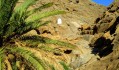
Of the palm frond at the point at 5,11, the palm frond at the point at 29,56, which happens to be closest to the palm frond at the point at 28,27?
the palm frond at the point at 5,11

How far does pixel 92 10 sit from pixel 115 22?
1374cm

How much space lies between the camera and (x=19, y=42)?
1652 cm

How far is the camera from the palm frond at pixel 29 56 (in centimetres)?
1525

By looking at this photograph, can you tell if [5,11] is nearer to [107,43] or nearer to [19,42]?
[19,42]

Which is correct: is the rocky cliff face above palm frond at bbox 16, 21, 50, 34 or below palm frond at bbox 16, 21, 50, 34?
below

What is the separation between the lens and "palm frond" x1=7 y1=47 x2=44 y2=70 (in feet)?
50.0

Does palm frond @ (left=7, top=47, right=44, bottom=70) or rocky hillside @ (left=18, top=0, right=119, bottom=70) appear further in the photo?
rocky hillside @ (left=18, top=0, right=119, bottom=70)

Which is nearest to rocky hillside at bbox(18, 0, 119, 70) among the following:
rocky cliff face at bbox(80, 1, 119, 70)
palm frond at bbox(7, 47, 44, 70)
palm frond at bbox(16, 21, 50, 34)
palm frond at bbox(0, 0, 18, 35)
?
rocky cliff face at bbox(80, 1, 119, 70)

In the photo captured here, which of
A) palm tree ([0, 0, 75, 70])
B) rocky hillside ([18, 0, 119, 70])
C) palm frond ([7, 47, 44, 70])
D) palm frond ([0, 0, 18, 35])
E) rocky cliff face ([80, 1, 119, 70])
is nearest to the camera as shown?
palm frond ([7, 47, 44, 70])

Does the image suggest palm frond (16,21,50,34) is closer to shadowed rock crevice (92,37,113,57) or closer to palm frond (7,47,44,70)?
palm frond (7,47,44,70)

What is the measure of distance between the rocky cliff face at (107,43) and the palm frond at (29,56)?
5958mm

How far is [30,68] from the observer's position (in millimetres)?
15688

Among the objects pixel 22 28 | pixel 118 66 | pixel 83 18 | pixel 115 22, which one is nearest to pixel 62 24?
pixel 83 18

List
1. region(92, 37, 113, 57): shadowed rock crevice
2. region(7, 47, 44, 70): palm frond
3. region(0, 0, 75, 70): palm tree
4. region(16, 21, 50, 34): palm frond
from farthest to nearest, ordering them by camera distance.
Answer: region(92, 37, 113, 57): shadowed rock crevice < region(16, 21, 50, 34): palm frond < region(0, 0, 75, 70): palm tree < region(7, 47, 44, 70): palm frond
